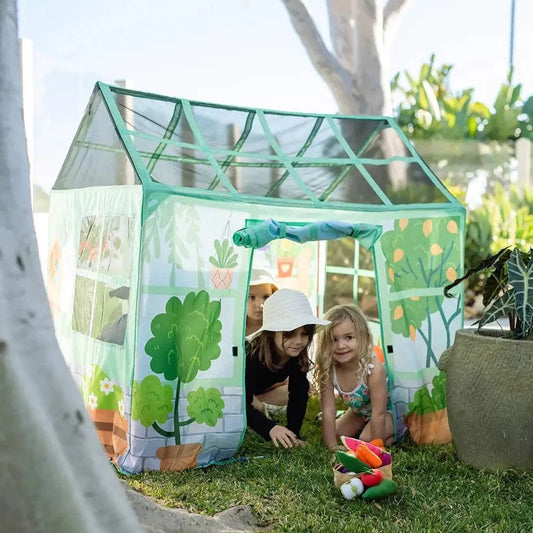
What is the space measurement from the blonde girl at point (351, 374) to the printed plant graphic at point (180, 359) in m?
0.65

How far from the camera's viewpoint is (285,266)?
6188mm

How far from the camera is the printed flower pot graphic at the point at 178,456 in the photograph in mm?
3904

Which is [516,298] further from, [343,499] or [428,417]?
[343,499]

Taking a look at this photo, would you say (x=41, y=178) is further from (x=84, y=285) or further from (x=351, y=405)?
(x=351, y=405)

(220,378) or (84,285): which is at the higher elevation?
(84,285)

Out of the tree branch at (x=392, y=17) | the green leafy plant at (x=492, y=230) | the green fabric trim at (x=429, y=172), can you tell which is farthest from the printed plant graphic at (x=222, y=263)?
the tree branch at (x=392, y=17)

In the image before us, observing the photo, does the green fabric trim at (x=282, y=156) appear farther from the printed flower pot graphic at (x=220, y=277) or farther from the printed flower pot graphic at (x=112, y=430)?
the printed flower pot graphic at (x=112, y=430)

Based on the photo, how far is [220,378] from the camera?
407cm

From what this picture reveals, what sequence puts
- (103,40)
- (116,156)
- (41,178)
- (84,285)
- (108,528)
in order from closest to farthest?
(108,528)
(116,156)
(84,285)
(41,178)
(103,40)

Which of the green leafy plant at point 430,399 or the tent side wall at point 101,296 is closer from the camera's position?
the tent side wall at point 101,296

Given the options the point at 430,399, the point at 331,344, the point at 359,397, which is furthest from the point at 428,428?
the point at 331,344

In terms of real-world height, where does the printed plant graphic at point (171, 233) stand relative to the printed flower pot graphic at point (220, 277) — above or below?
above

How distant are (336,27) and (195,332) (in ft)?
24.9

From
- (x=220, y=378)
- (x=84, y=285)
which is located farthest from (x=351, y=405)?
(x=84, y=285)
